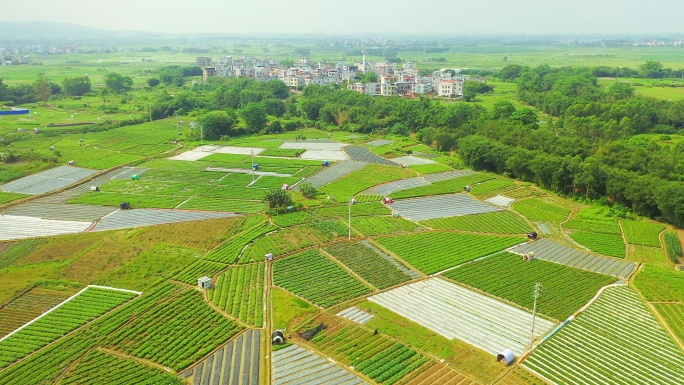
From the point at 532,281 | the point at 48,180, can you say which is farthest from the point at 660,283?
the point at 48,180

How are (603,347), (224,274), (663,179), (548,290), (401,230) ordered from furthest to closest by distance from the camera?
(663,179) → (401,230) → (224,274) → (548,290) → (603,347)

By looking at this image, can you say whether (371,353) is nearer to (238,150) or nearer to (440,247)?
(440,247)

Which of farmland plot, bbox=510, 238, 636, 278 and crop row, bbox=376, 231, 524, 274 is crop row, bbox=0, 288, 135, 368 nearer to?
crop row, bbox=376, 231, 524, 274

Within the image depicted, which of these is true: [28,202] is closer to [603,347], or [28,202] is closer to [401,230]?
[401,230]

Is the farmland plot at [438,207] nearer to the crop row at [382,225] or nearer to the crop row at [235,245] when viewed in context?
the crop row at [382,225]

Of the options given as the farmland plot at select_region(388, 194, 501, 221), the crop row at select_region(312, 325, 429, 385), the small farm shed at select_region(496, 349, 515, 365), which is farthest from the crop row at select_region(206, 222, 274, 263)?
the small farm shed at select_region(496, 349, 515, 365)

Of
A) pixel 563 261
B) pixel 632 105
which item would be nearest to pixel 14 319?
pixel 563 261
